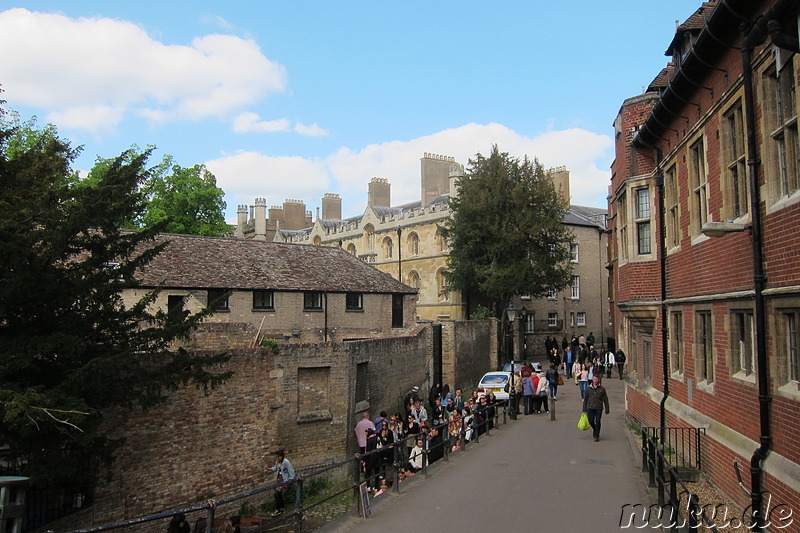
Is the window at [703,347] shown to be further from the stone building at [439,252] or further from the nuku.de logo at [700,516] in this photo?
the stone building at [439,252]

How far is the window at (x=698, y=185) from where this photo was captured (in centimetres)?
1220

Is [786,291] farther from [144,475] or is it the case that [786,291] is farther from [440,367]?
[440,367]

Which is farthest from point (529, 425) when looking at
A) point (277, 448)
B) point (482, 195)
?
point (482, 195)

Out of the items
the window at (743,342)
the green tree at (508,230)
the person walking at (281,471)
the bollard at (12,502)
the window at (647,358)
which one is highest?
the green tree at (508,230)

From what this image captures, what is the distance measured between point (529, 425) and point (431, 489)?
28.7 ft

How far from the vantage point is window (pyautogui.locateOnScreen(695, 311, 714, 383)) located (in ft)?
39.9

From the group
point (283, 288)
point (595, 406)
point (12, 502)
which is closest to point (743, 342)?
point (595, 406)

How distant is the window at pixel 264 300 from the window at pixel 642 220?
53.1ft

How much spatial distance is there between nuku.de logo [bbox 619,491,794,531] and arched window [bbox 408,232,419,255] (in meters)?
41.2

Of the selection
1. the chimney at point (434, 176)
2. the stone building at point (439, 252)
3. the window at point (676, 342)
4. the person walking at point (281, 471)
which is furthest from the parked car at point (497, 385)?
the chimney at point (434, 176)

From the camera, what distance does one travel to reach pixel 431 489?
12086mm

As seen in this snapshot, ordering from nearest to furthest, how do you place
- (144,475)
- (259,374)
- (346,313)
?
(144,475) → (259,374) → (346,313)

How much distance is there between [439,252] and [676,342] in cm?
3498

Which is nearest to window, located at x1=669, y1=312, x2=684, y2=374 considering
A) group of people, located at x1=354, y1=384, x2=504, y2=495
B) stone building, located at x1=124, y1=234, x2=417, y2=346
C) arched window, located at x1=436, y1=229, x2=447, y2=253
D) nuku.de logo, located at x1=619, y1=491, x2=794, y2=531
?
nuku.de logo, located at x1=619, y1=491, x2=794, y2=531
